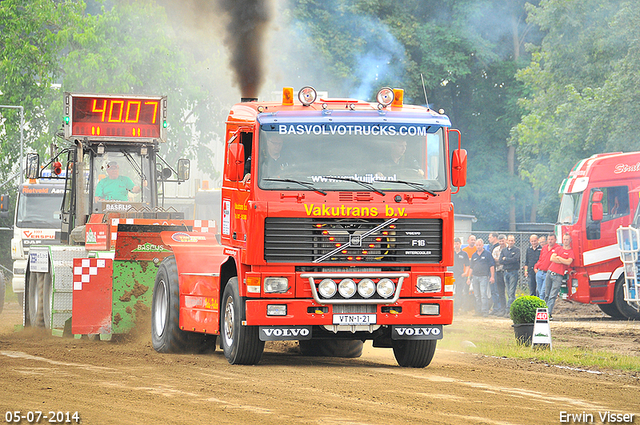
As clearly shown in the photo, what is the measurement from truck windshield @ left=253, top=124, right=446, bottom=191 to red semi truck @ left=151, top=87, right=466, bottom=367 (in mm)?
11

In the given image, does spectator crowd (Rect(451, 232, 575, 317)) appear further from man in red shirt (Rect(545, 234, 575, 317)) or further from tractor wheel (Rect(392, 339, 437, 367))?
tractor wheel (Rect(392, 339, 437, 367))

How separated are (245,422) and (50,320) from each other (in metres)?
9.06

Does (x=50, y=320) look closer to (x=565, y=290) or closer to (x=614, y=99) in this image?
(x=565, y=290)

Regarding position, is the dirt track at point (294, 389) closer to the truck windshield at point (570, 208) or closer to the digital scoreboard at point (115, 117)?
the digital scoreboard at point (115, 117)

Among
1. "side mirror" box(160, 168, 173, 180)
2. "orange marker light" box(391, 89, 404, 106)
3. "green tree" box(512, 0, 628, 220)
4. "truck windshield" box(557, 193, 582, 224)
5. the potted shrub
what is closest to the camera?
"orange marker light" box(391, 89, 404, 106)

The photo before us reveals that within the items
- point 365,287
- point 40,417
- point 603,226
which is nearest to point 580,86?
point 603,226

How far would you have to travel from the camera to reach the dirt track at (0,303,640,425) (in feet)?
26.9

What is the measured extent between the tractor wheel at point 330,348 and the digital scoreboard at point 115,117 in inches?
195

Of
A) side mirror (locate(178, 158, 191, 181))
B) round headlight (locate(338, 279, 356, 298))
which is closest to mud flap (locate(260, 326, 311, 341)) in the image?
round headlight (locate(338, 279, 356, 298))

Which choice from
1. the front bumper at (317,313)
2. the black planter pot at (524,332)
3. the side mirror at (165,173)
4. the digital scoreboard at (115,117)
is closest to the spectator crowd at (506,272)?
the black planter pot at (524,332)

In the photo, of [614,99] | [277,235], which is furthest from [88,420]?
[614,99]

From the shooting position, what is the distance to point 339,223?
11.1m

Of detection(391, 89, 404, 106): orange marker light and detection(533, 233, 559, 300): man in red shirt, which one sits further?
detection(533, 233, 559, 300): man in red shirt

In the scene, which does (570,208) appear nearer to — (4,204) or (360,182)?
(4,204)
